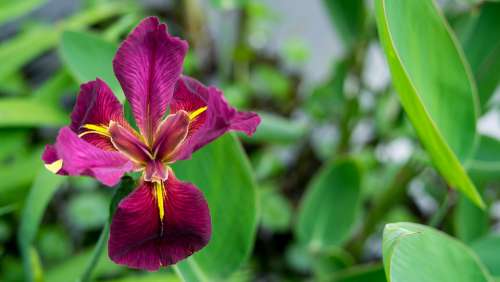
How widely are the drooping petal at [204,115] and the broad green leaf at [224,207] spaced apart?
3.7 inches

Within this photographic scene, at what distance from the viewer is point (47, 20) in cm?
137

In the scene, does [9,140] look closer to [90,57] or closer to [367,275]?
[90,57]

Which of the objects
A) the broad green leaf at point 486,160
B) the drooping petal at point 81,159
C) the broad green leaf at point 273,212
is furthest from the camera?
the broad green leaf at point 273,212

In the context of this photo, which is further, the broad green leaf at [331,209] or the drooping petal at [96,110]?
the broad green leaf at [331,209]

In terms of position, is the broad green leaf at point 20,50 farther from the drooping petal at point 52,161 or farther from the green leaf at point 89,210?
the drooping petal at point 52,161

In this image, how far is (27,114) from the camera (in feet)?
2.24

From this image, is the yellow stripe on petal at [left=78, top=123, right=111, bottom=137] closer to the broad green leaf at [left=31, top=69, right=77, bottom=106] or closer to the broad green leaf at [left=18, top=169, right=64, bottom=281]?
the broad green leaf at [left=18, top=169, right=64, bottom=281]

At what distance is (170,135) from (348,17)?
0.51 meters

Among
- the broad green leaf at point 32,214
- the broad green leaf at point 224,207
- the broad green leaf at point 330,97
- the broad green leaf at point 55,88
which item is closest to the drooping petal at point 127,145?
the broad green leaf at point 224,207

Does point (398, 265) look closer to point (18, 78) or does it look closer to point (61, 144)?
point (61, 144)

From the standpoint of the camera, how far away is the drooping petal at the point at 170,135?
0.37 meters

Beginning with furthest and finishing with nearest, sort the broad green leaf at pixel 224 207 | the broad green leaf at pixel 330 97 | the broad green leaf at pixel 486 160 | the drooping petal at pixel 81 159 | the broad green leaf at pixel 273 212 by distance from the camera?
the broad green leaf at pixel 273 212 → the broad green leaf at pixel 330 97 → the broad green leaf at pixel 486 160 → the broad green leaf at pixel 224 207 → the drooping petal at pixel 81 159

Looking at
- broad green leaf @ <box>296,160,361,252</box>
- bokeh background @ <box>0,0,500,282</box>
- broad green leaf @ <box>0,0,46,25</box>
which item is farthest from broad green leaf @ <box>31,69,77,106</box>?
broad green leaf @ <box>296,160,361,252</box>

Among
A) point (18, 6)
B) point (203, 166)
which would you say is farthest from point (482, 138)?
point (18, 6)
